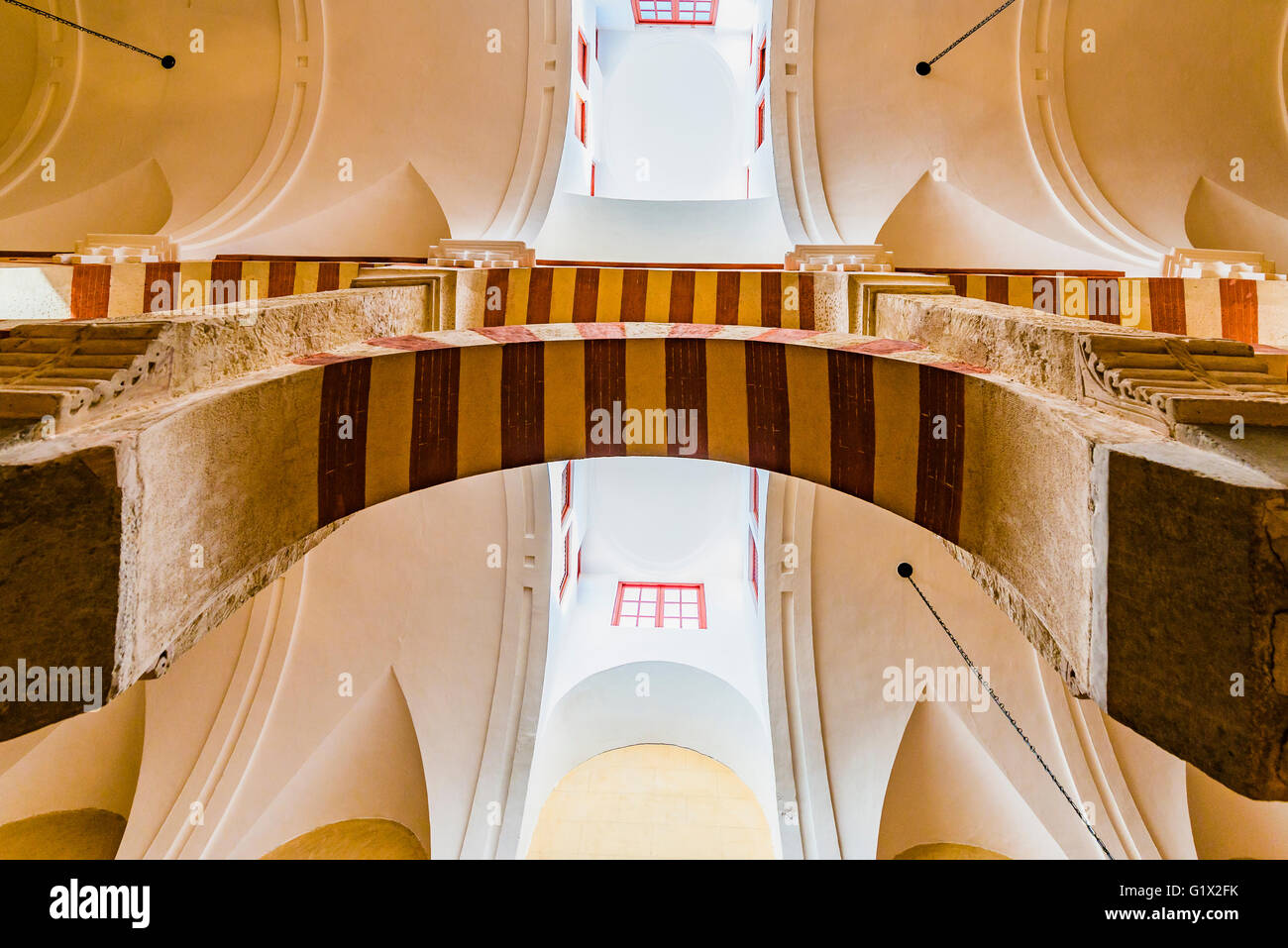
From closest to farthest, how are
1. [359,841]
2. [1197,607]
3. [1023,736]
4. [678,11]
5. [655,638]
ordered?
[1197,607]
[1023,736]
[359,841]
[655,638]
[678,11]

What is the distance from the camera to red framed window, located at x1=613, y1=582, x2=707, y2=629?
9.06 metres

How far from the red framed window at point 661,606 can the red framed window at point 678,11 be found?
32.5 ft

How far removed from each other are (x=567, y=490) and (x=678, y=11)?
9.22m

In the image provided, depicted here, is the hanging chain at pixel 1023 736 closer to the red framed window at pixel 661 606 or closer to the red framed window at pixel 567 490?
the red framed window at pixel 661 606

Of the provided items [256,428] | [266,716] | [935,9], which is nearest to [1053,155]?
[935,9]

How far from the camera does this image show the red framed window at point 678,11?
12016 mm

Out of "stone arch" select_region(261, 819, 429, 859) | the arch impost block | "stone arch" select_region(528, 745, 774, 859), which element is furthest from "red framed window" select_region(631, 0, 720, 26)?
"stone arch" select_region(261, 819, 429, 859)

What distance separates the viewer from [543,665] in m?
7.21

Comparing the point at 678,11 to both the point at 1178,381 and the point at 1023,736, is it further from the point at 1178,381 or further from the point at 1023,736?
the point at 1178,381

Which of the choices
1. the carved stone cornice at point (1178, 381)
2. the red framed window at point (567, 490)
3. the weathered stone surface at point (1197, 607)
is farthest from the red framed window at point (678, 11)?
the weathered stone surface at point (1197, 607)

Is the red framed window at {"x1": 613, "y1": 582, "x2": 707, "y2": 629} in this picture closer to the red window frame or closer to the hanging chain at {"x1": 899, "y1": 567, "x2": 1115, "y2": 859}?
the red window frame

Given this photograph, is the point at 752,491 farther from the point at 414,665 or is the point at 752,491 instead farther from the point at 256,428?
the point at 256,428

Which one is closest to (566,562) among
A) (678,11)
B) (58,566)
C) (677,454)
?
(677,454)

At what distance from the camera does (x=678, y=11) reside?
12.2 m
